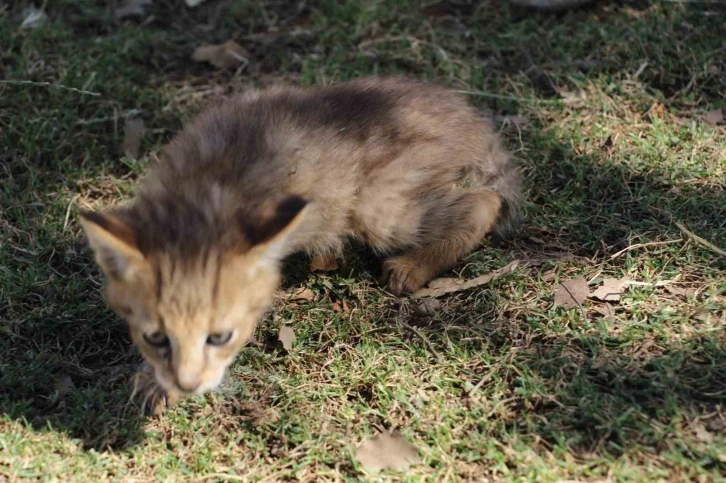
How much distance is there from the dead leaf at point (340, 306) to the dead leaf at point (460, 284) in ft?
1.27

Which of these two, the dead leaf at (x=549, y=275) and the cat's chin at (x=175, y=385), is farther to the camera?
the dead leaf at (x=549, y=275)

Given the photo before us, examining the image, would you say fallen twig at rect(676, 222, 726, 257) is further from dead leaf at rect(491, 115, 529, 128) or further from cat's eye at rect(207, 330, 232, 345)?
cat's eye at rect(207, 330, 232, 345)

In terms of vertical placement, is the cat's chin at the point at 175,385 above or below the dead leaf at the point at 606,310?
above

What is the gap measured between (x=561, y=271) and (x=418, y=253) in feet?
2.64

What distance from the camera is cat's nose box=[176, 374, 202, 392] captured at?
3365mm

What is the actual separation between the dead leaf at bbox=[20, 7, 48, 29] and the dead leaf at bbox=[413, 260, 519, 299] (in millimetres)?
3738

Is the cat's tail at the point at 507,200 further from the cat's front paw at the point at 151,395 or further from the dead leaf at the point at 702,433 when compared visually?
the cat's front paw at the point at 151,395

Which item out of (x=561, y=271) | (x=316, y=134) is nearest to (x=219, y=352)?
(x=316, y=134)

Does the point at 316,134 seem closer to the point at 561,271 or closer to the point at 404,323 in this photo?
the point at 404,323

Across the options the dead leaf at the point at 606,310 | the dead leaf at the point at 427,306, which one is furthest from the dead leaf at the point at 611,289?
the dead leaf at the point at 427,306

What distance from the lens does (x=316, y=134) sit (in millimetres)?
4297

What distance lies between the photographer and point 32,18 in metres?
6.20

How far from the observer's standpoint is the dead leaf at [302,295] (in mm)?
4578

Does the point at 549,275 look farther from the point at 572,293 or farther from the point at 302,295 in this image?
the point at 302,295
